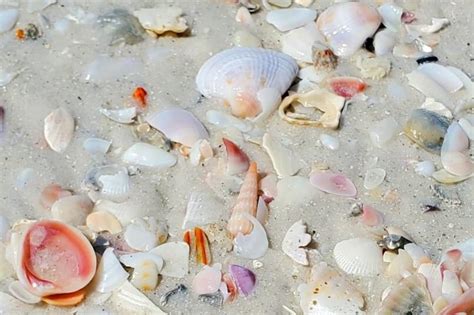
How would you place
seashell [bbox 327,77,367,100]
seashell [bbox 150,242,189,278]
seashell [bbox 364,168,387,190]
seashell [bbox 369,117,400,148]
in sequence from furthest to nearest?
seashell [bbox 327,77,367,100]
seashell [bbox 369,117,400,148]
seashell [bbox 364,168,387,190]
seashell [bbox 150,242,189,278]

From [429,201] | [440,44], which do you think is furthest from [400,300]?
[440,44]

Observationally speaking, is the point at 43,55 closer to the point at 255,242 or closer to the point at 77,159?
the point at 77,159

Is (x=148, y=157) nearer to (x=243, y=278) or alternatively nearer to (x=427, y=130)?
(x=243, y=278)

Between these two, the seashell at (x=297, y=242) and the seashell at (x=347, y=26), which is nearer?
the seashell at (x=297, y=242)

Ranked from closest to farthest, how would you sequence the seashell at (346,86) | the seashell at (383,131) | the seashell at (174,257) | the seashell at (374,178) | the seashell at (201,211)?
the seashell at (174,257) → the seashell at (201,211) → the seashell at (374,178) → the seashell at (383,131) → the seashell at (346,86)

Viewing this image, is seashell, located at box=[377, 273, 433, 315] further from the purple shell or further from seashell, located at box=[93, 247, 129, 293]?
seashell, located at box=[93, 247, 129, 293]

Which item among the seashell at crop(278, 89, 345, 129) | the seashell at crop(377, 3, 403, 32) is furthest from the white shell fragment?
the seashell at crop(377, 3, 403, 32)

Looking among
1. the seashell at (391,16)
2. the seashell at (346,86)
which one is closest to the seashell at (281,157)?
the seashell at (346,86)

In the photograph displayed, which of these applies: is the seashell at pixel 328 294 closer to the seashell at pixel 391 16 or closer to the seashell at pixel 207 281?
the seashell at pixel 207 281
